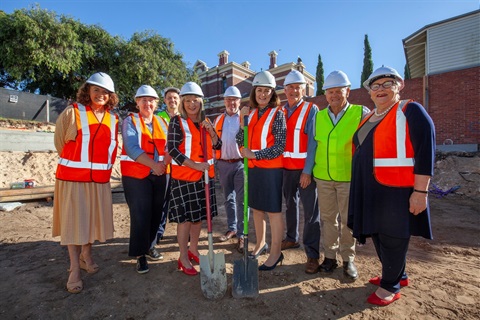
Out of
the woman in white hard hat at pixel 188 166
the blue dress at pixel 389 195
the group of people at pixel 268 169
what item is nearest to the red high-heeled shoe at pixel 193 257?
the group of people at pixel 268 169

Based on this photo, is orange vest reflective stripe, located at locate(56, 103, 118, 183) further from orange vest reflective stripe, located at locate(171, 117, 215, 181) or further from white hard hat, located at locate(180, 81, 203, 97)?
white hard hat, located at locate(180, 81, 203, 97)

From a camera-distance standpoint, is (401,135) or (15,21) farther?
(15,21)

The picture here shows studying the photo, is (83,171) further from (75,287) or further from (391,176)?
(391,176)

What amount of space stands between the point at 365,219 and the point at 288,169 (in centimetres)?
110

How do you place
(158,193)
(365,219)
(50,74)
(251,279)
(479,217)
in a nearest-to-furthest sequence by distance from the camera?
(365,219), (251,279), (158,193), (479,217), (50,74)

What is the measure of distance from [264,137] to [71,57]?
65.9ft

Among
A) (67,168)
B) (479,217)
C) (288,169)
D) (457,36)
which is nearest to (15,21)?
(67,168)

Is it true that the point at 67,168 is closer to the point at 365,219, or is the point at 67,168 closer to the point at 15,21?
the point at 365,219

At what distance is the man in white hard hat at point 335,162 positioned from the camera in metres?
2.74

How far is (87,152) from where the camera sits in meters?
2.68

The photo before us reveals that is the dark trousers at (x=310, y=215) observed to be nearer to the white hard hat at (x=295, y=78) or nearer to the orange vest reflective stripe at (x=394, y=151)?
the orange vest reflective stripe at (x=394, y=151)

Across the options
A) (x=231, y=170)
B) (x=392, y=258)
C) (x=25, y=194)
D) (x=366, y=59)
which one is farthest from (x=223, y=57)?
(x=392, y=258)

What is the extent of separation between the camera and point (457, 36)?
12688 millimetres

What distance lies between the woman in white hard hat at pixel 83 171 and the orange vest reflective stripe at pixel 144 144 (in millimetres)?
205
